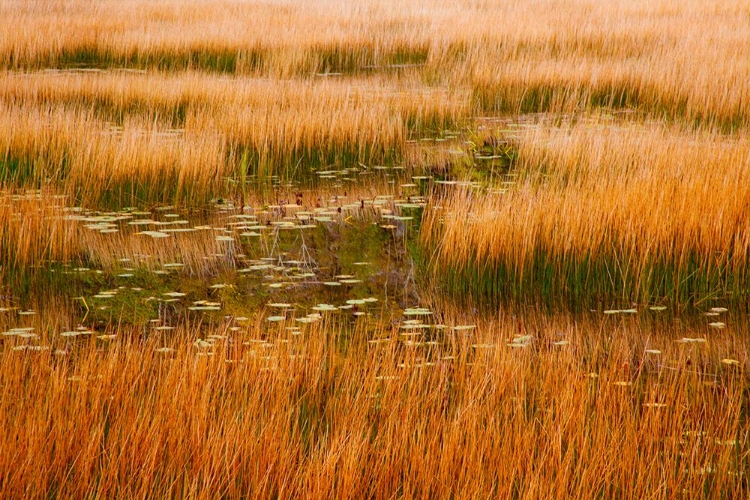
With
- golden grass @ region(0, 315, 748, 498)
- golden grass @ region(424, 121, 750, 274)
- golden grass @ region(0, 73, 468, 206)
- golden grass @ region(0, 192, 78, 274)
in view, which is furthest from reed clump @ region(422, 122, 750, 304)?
golden grass @ region(0, 73, 468, 206)

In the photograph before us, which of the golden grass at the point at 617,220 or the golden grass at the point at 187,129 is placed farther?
the golden grass at the point at 187,129

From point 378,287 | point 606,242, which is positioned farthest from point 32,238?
point 606,242

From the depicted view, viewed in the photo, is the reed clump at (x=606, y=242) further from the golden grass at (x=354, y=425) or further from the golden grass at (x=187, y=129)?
the golden grass at (x=187, y=129)

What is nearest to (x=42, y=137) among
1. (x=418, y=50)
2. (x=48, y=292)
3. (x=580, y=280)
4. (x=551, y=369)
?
(x=48, y=292)

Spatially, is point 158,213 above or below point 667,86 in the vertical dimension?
below

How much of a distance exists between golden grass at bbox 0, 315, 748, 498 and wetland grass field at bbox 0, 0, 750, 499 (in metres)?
0.02

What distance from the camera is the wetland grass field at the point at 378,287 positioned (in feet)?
9.11

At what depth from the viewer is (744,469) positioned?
294 centimetres

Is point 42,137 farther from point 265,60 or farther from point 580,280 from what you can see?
point 265,60

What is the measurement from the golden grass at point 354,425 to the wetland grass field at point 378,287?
2cm

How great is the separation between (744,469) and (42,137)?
20.7ft

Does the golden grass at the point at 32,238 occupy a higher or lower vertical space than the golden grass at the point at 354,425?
lower

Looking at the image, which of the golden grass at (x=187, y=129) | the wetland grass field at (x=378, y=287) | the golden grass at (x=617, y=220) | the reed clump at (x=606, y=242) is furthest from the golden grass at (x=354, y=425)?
the golden grass at (x=187, y=129)

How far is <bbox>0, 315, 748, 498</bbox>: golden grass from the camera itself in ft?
8.71
